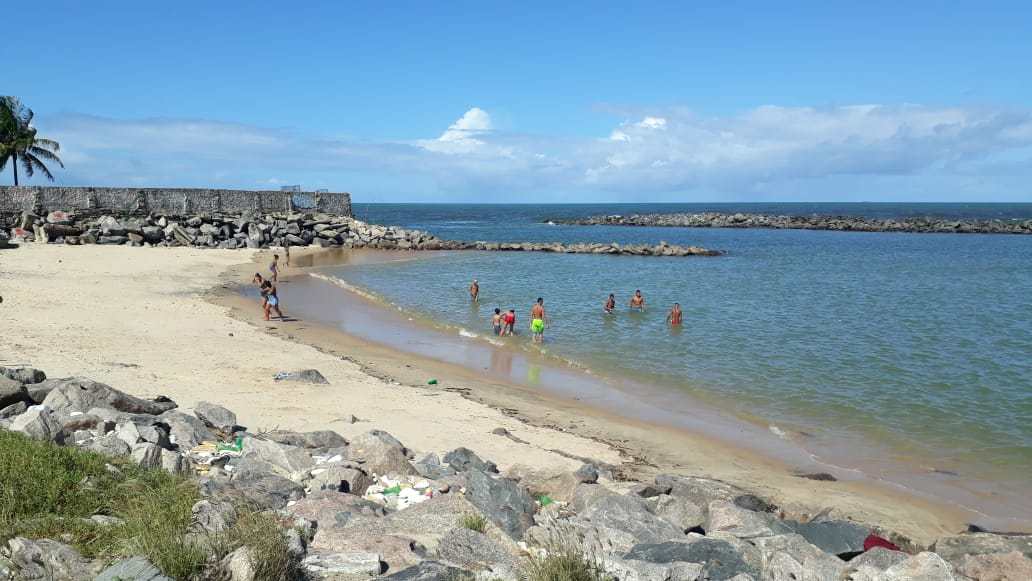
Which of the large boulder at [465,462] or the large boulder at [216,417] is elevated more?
the large boulder at [216,417]

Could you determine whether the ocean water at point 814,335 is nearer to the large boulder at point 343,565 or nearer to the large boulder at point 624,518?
the large boulder at point 624,518

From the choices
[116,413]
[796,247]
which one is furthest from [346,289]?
[796,247]

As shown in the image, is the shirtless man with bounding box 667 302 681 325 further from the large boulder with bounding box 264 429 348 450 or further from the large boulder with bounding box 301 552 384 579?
the large boulder with bounding box 301 552 384 579

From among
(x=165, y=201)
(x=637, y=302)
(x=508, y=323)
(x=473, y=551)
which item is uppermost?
(x=165, y=201)

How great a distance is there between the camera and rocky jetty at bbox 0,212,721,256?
4116 cm

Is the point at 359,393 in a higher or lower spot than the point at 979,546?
higher

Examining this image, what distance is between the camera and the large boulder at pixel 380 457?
354 inches

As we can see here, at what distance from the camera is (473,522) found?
266 inches

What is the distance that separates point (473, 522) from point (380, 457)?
264 centimetres

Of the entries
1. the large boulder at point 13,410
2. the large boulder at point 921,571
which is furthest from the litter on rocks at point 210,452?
the large boulder at point 921,571

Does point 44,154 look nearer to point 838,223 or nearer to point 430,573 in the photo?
point 430,573

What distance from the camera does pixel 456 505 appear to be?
729 cm

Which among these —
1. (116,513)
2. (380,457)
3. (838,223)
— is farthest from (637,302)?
(838,223)

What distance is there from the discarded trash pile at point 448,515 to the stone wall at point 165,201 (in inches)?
1571
